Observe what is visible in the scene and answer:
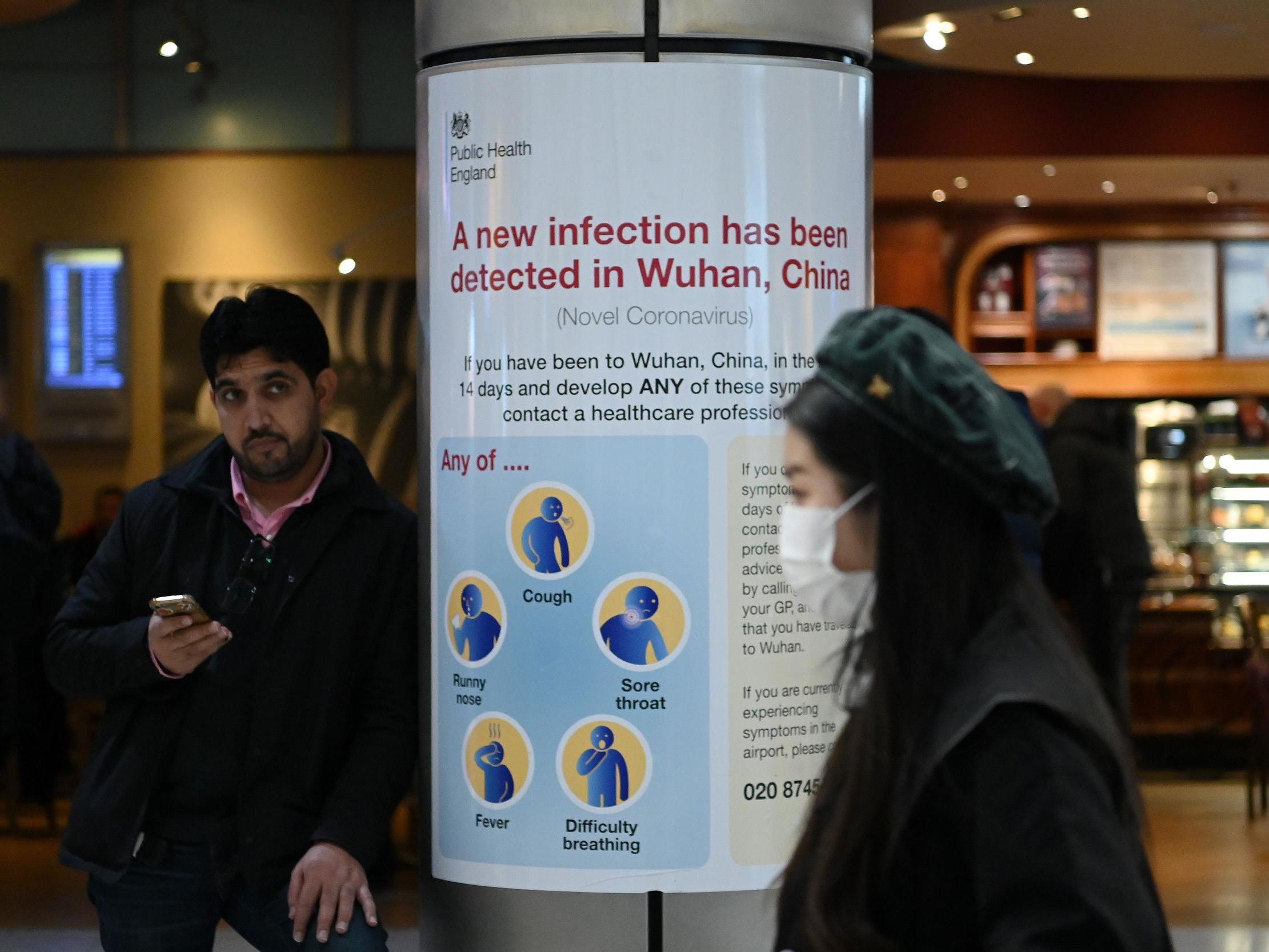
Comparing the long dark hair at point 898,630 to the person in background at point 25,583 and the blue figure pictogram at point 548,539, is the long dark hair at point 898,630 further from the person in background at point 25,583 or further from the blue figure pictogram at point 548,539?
the person in background at point 25,583

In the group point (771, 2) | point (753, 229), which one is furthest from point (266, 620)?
point (771, 2)

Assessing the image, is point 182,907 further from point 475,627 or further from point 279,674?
point 475,627

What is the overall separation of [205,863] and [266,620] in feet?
1.28

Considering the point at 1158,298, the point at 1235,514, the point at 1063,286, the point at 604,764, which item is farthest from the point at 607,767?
the point at 1158,298

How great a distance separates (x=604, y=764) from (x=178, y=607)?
2.25 feet

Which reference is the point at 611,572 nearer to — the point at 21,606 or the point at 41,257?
the point at 21,606

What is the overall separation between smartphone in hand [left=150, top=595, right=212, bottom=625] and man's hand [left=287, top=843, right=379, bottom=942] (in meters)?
0.40

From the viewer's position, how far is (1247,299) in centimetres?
1027

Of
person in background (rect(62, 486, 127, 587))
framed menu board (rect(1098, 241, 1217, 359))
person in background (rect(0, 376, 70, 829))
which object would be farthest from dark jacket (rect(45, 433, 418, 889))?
framed menu board (rect(1098, 241, 1217, 359))

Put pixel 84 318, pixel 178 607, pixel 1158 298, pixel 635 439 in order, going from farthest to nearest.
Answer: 1. pixel 1158 298
2. pixel 84 318
3. pixel 635 439
4. pixel 178 607

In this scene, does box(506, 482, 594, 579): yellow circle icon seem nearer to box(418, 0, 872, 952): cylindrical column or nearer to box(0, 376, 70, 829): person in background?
box(418, 0, 872, 952): cylindrical column

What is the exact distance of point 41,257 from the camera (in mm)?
7906

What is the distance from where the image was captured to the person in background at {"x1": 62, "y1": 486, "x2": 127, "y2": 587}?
7.32 metres

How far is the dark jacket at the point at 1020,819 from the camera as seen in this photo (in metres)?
1.31
